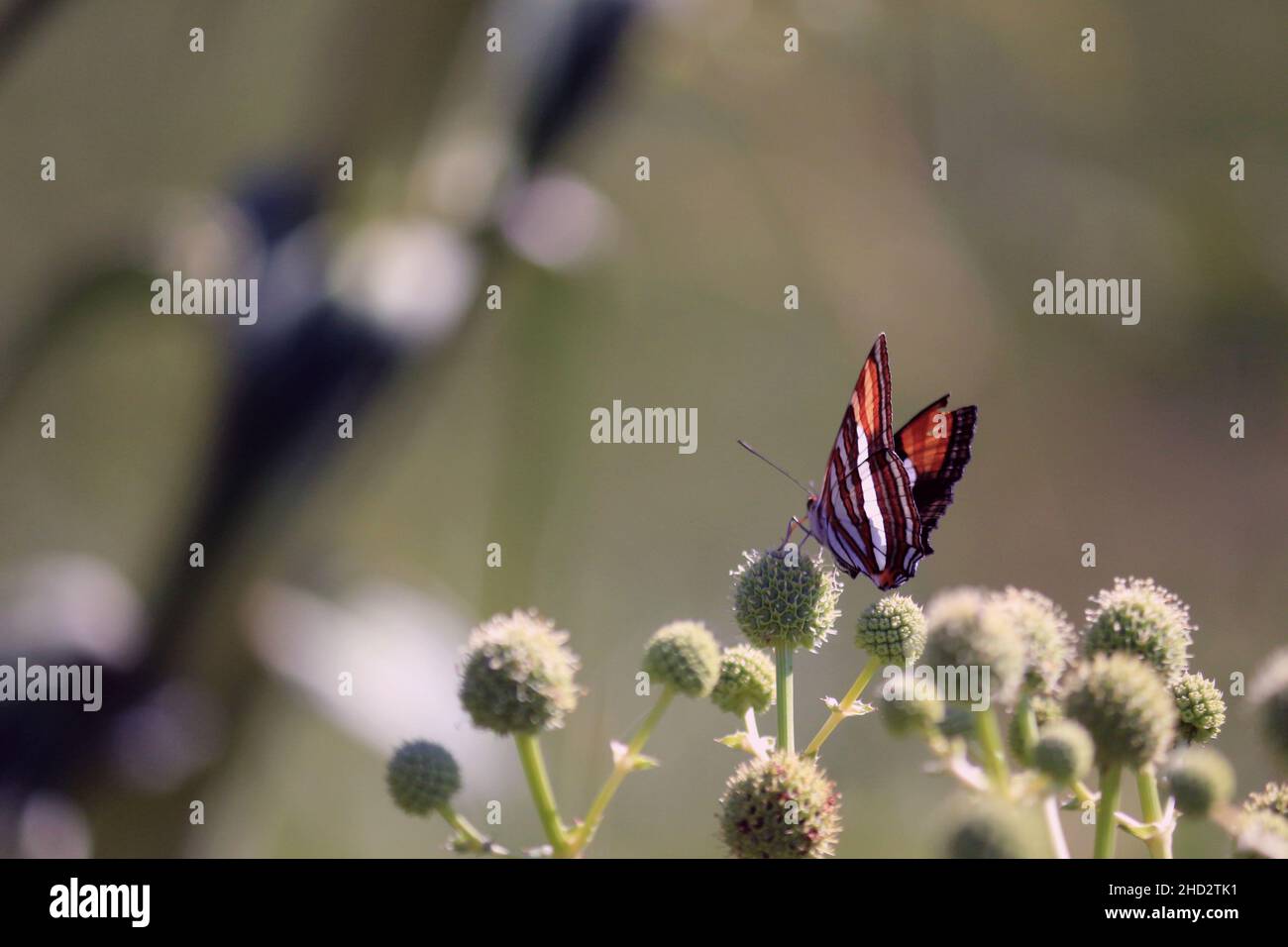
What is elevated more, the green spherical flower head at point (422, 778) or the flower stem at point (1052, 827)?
the green spherical flower head at point (422, 778)

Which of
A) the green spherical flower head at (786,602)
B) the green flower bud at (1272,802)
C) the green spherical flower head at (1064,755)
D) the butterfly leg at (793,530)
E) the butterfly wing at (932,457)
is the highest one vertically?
the butterfly wing at (932,457)

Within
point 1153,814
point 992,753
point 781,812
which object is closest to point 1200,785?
point 1153,814

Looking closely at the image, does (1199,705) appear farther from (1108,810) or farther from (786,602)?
(786,602)

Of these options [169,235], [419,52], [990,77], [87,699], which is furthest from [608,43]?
[990,77]

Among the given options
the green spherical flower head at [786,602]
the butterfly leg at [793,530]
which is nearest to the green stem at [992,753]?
the green spherical flower head at [786,602]

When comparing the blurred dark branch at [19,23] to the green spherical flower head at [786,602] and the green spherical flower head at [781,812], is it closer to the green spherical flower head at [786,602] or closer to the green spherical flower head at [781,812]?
the green spherical flower head at [786,602]

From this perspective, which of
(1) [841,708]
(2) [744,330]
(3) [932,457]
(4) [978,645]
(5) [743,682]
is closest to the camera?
(4) [978,645]

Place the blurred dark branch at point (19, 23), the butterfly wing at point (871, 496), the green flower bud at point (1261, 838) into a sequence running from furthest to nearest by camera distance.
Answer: the blurred dark branch at point (19, 23) → the butterfly wing at point (871, 496) → the green flower bud at point (1261, 838)

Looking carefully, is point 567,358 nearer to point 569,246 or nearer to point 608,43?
point 569,246
